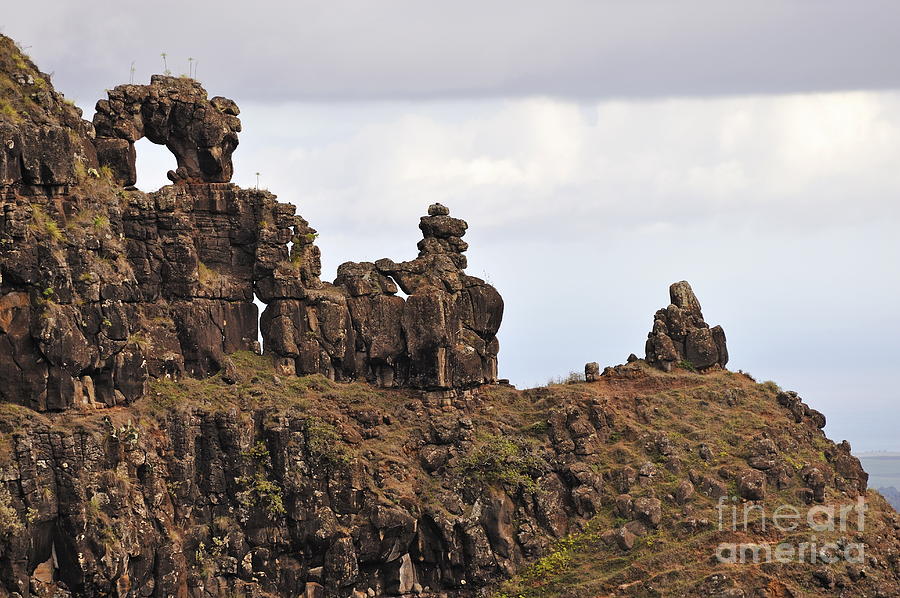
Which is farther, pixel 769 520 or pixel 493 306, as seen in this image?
pixel 493 306

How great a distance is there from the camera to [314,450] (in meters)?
72.8

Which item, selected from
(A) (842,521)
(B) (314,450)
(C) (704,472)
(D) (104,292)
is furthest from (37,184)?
(A) (842,521)

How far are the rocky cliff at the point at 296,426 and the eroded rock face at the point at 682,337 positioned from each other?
13.5 inches

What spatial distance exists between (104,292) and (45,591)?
10.8 meters

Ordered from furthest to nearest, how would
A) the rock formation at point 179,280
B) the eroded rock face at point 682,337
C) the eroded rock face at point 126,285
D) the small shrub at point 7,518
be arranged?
the eroded rock face at point 682,337, the rock formation at point 179,280, the eroded rock face at point 126,285, the small shrub at point 7,518

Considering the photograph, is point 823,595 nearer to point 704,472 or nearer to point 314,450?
point 704,472

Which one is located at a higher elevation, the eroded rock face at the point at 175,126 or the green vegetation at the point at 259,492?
the eroded rock face at the point at 175,126

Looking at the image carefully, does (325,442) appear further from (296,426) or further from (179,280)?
(179,280)

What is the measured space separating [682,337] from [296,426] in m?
19.2

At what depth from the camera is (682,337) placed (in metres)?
83.6

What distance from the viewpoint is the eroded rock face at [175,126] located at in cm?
7400

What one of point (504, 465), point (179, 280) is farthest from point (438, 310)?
point (179, 280)

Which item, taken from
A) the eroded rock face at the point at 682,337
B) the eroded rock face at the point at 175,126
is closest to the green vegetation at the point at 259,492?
the eroded rock face at the point at 175,126

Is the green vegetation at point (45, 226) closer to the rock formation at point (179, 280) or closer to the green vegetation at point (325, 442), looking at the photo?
the rock formation at point (179, 280)
